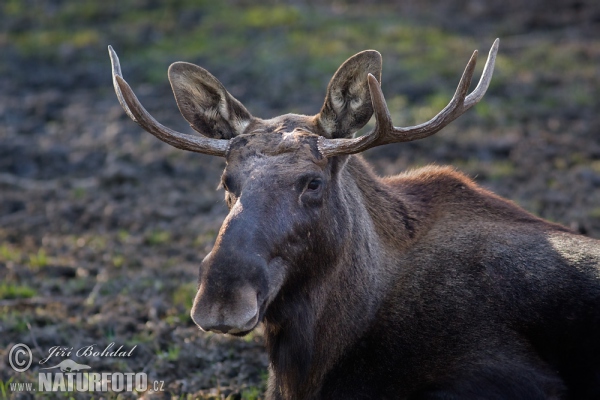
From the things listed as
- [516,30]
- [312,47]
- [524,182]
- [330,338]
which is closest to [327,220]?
[330,338]

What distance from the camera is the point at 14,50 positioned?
51.8 feet

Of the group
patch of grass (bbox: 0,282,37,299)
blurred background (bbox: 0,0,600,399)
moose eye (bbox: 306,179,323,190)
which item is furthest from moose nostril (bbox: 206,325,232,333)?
patch of grass (bbox: 0,282,37,299)

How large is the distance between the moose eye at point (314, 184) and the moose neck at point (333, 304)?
0.65 ft

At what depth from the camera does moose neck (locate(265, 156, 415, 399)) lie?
474cm

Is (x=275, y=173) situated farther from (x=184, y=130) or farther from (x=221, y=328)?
(x=184, y=130)

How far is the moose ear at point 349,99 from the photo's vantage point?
193 inches

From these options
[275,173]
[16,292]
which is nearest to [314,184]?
[275,173]

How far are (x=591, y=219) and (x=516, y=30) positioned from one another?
7.35 m

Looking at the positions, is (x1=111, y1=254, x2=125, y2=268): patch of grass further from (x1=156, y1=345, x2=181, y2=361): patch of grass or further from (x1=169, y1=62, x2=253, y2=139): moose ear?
(x1=169, y1=62, x2=253, y2=139): moose ear

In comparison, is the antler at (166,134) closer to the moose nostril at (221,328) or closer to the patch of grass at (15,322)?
the moose nostril at (221,328)

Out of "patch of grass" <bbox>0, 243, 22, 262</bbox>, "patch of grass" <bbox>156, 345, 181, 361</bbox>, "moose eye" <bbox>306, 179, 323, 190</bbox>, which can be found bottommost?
"patch of grass" <bbox>156, 345, 181, 361</bbox>

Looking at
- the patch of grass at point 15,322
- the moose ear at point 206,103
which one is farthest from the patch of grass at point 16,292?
the moose ear at point 206,103

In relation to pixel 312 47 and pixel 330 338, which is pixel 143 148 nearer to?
pixel 312 47

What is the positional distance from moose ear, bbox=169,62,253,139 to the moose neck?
0.78 m
